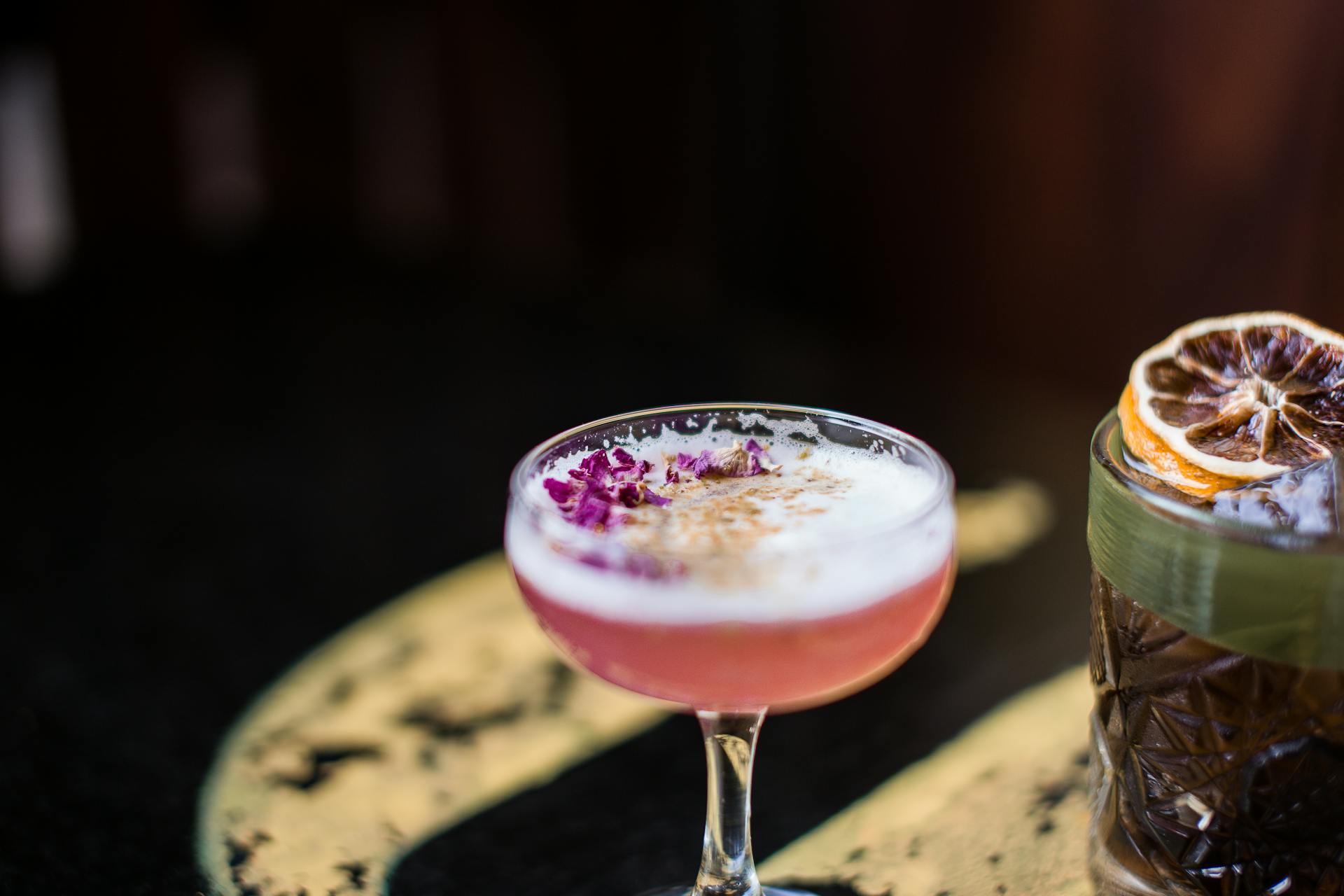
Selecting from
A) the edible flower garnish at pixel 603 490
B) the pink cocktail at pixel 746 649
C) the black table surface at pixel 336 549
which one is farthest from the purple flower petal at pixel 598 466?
the black table surface at pixel 336 549

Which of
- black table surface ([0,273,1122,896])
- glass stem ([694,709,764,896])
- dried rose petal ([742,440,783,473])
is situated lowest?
black table surface ([0,273,1122,896])

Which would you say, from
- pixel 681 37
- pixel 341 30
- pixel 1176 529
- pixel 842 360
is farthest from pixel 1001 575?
pixel 341 30

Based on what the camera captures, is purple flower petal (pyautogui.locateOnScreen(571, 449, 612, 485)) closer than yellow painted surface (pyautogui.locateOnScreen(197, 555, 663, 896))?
Yes

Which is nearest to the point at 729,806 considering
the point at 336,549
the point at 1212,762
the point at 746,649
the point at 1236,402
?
the point at 746,649

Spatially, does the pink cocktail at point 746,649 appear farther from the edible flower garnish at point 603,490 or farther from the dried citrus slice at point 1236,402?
the dried citrus slice at point 1236,402

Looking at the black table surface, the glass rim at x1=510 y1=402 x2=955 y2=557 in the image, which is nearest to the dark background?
the black table surface

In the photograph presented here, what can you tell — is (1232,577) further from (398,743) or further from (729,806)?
(398,743)

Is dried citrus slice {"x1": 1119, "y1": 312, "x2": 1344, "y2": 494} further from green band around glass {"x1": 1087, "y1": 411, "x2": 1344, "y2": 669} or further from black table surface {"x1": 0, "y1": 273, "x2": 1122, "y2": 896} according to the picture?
black table surface {"x1": 0, "y1": 273, "x2": 1122, "y2": 896}
